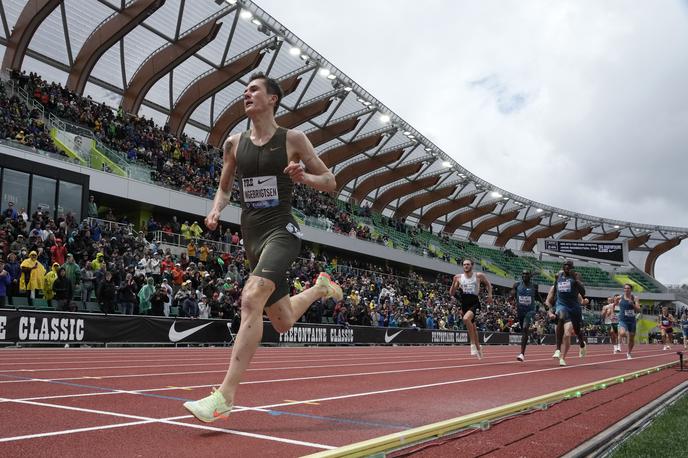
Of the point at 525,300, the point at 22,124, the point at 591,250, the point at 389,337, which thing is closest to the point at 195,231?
the point at 22,124

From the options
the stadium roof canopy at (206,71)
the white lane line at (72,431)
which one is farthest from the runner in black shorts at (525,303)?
the stadium roof canopy at (206,71)

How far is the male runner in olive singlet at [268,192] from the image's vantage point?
13.6 feet

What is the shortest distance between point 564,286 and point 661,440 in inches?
327

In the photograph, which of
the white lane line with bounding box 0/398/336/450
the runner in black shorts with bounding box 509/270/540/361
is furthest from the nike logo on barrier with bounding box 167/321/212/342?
the white lane line with bounding box 0/398/336/450

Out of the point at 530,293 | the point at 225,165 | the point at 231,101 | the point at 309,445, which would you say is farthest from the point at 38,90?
the point at 309,445

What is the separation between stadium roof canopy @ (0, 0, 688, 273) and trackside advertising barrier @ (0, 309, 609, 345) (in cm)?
1604

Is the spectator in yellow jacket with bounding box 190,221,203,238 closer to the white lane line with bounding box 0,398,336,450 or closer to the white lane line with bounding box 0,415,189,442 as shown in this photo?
the white lane line with bounding box 0,398,336,450

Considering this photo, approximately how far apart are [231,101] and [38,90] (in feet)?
44.5

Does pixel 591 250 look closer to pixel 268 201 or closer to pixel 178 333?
pixel 178 333

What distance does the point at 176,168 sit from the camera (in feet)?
101

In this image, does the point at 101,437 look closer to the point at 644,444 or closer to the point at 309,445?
the point at 309,445

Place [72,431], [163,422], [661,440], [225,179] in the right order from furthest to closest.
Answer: [225,179]
[661,440]
[163,422]
[72,431]

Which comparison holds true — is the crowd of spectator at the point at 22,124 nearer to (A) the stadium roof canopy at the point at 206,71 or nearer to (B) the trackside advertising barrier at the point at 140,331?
(A) the stadium roof canopy at the point at 206,71

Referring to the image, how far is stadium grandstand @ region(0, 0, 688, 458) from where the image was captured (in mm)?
18031
